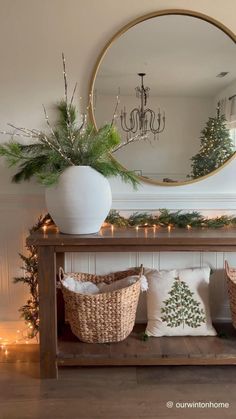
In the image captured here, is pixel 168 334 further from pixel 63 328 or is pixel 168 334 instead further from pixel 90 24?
pixel 90 24

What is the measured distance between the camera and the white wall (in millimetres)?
2018

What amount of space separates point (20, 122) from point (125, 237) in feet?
3.14

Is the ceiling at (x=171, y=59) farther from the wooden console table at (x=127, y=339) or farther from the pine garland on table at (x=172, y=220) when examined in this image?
the wooden console table at (x=127, y=339)

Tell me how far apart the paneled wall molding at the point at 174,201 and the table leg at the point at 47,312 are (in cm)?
59

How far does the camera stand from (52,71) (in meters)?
2.06

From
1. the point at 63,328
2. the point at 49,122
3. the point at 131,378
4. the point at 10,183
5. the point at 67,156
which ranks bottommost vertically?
the point at 131,378

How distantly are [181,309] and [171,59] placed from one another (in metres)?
1.40

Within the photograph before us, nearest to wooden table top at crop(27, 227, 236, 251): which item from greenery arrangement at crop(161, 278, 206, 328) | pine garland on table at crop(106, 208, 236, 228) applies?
pine garland on table at crop(106, 208, 236, 228)

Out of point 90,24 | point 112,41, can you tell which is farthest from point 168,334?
point 90,24

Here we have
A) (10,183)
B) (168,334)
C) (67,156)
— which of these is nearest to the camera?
(67,156)

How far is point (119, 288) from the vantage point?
76.3 inches

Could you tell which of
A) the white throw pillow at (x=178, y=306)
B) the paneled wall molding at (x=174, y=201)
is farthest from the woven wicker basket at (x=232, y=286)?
the paneled wall molding at (x=174, y=201)

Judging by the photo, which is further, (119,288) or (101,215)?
(119,288)

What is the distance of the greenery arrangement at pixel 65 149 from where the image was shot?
1821 millimetres
